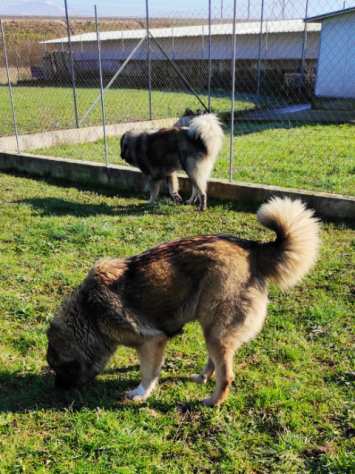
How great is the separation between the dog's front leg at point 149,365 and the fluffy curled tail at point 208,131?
14.4ft

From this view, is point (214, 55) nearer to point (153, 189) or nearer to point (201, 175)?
point (153, 189)

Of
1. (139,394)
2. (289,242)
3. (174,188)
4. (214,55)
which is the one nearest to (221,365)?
(139,394)

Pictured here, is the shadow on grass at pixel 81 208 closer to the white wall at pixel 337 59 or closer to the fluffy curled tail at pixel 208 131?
the fluffy curled tail at pixel 208 131

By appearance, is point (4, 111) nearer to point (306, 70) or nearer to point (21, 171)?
point (21, 171)

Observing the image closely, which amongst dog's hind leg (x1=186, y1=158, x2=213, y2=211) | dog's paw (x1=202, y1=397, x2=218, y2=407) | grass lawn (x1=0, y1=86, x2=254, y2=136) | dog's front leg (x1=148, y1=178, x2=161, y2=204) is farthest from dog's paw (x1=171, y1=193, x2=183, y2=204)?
grass lawn (x1=0, y1=86, x2=254, y2=136)

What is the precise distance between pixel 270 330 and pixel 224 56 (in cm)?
2309

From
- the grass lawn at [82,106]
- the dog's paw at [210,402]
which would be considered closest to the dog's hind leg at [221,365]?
the dog's paw at [210,402]

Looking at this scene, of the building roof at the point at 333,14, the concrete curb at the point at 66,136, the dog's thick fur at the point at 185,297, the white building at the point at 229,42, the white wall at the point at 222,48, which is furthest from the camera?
the white wall at the point at 222,48

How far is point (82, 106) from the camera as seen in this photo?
779 inches

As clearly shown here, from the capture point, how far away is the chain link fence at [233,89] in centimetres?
927

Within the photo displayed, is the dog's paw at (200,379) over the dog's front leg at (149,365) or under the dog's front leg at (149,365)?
under

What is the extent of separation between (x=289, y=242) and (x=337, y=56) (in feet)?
56.6

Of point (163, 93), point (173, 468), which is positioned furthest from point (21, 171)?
point (163, 93)

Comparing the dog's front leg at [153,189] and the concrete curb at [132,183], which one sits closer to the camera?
the concrete curb at [132,183]
